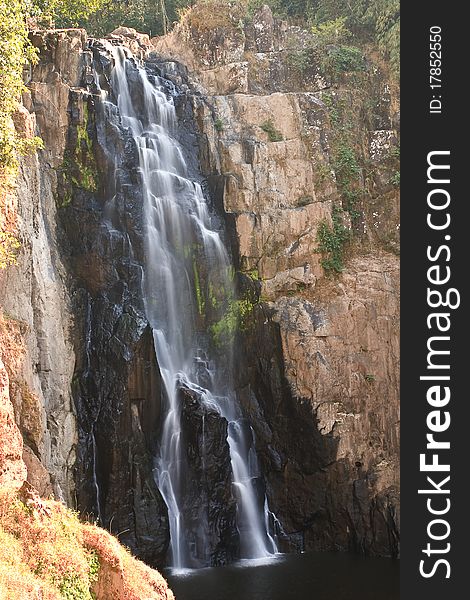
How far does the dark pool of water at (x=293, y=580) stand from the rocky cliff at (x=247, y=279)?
139cm

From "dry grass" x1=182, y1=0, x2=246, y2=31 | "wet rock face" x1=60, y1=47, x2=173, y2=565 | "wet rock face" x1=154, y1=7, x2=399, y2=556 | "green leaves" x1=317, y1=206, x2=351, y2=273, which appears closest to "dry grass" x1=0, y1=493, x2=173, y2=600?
"wet rock face" x1=60, y1=47, x2=173, y2=565

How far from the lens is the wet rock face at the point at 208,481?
70.0 ft

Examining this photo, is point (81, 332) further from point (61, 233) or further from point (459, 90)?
point (459, 90)

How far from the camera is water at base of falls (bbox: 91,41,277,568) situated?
21656 millimetres

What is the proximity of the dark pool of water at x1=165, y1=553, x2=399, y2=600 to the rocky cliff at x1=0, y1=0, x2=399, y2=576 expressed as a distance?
1394 millimetres

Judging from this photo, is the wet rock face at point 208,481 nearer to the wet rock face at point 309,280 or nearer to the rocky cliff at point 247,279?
the rocky cliff at point 247,279

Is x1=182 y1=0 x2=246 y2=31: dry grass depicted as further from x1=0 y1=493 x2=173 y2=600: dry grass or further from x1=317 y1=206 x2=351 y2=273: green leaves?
x1=0 y1=493 x2=173 y2=600: dry grass

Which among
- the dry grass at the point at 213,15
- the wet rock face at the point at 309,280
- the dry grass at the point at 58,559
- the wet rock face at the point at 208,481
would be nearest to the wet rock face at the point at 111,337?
the wet rock face at the point at 208,481

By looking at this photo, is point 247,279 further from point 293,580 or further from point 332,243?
point 293,580

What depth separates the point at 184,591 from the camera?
18078 millimetres

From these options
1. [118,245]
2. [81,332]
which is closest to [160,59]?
[118,245]

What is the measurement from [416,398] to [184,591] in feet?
30.1

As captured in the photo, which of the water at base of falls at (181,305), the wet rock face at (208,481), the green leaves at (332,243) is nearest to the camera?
the wet rock face at (208,481)

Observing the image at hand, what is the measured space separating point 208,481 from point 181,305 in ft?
19.1
